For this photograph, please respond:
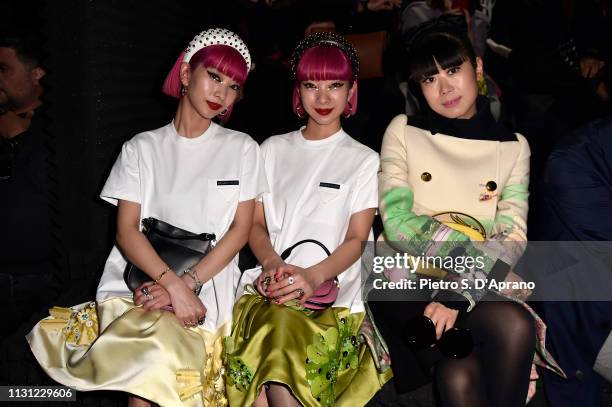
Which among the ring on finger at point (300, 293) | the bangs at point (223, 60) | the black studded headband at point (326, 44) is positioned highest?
the black studded headband at point (326, 44)

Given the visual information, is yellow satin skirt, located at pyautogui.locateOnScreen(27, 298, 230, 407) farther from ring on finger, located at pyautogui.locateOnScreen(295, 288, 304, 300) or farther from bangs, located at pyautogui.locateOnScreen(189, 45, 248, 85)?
bangs, located at pyautogui.locateOnScreen(189, 45, 248, 85)

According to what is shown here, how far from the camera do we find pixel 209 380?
2.63 meters

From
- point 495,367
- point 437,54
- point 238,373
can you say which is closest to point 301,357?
point 238,373

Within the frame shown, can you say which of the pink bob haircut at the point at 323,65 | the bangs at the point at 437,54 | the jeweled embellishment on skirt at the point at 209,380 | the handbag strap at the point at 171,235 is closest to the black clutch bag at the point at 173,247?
the handbag strap at the point at 171,235

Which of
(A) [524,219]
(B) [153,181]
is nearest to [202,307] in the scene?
(B) [153,181]

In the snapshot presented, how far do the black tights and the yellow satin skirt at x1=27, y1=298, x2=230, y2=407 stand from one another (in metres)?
0.94

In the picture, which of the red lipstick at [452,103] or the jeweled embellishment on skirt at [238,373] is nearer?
the jeweled embellishment on skirt at [238,373]

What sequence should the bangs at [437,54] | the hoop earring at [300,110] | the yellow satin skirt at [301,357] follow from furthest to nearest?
1. the hoop earring at [300,110]
2. the bangs at [437,54]
3. the yellow satin skirt at [301,357]

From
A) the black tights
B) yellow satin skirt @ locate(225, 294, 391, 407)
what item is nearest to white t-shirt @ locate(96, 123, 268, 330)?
yellow satin skirt @ locate(225, 294, 391, 407)

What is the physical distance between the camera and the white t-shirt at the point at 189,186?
288cm

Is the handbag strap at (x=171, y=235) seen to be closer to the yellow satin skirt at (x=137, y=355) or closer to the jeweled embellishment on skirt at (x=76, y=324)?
the yellow satin skirt at (x=137, y=355)

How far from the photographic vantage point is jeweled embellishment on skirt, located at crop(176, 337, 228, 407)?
98.9 inches

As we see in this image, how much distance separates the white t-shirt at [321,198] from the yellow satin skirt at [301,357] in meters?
0.21

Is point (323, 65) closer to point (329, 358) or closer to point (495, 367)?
point (329, 358)
